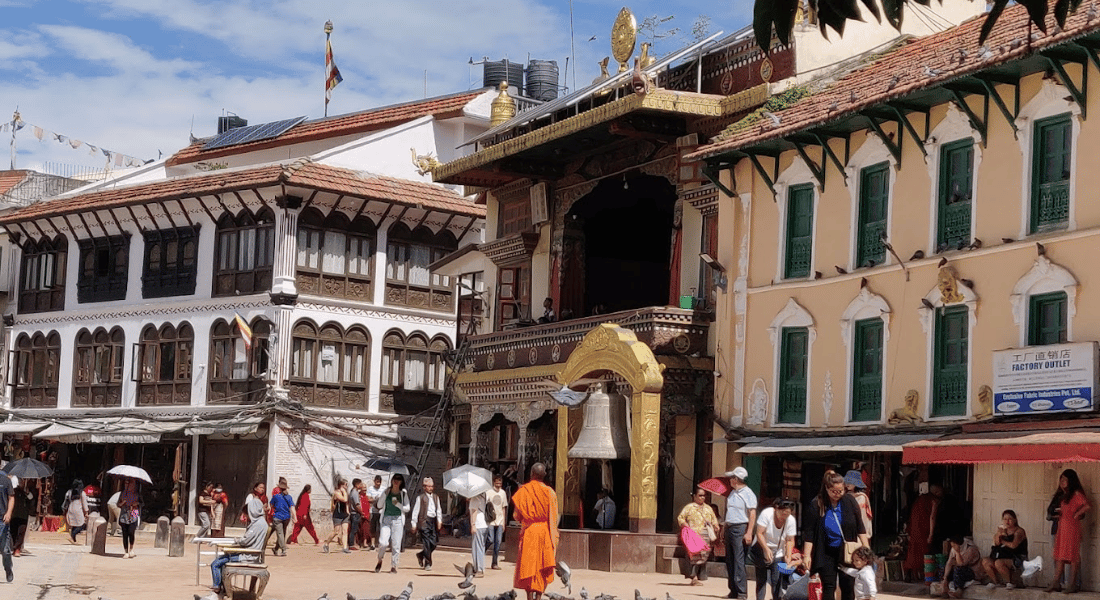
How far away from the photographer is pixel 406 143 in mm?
42906

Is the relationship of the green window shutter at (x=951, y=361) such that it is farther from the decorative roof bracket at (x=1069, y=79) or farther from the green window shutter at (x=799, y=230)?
the green window shutter at (x=799, y=230)

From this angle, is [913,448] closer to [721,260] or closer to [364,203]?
[721,260]

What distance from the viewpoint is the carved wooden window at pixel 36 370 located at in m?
45.3

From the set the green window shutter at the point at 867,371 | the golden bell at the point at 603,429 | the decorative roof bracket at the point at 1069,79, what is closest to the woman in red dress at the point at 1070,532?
the decorative roof bracket at the point at 1069,79

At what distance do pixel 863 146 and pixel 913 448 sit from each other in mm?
5356

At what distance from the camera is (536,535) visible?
17312mm

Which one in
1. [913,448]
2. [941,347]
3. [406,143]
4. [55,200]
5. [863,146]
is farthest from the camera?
[55,200]

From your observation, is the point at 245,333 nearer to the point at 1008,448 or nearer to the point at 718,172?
the point at 718,172

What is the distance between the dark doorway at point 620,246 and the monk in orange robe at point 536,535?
551 inches

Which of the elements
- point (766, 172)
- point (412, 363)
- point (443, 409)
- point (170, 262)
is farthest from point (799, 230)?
point (170, 262)

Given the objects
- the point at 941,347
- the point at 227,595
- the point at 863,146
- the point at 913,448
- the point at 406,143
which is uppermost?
the point at 406,143

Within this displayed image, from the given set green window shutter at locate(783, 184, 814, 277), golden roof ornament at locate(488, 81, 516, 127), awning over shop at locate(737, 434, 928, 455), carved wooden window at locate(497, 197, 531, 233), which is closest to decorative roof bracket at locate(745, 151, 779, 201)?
green window shutter at locate(783, 184, 814, 277)

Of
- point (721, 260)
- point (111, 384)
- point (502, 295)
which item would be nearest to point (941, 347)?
point (721, 260)

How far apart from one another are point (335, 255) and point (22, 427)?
33.8 ft
